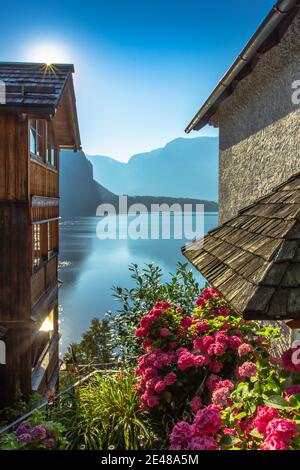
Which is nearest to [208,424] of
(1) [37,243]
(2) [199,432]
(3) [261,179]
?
(2) [199,432]

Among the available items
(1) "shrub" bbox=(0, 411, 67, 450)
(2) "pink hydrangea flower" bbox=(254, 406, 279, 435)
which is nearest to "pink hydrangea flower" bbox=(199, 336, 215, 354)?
(1) "shrub" bbox=(0, 411, 67, 450)

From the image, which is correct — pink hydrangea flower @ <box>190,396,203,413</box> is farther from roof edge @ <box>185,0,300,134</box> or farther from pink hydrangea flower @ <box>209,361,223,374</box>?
roof edge @ <box>185,0,300,134</box>

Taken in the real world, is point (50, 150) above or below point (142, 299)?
above

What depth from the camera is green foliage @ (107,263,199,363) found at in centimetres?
801

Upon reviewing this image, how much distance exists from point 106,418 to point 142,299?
137 inches

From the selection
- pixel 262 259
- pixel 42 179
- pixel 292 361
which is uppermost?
pixel 42 179

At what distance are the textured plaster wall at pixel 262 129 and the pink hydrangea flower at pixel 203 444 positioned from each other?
11.2 ft

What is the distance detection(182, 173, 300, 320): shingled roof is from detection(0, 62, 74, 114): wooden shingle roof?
538cm

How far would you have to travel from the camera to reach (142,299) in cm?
834

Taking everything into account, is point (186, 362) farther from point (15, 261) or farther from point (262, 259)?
point (15, 261)

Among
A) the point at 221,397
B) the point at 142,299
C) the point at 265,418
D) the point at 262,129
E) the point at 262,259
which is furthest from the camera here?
the point at 142,299

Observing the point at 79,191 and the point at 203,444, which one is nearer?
the point at 203,444

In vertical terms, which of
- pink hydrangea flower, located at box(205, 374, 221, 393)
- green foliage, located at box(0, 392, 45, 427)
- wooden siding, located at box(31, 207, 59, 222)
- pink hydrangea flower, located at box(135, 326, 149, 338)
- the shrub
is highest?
wooden siding, located at box(31, 207, 59, 222)

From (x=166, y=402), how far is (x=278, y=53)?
4.78m
